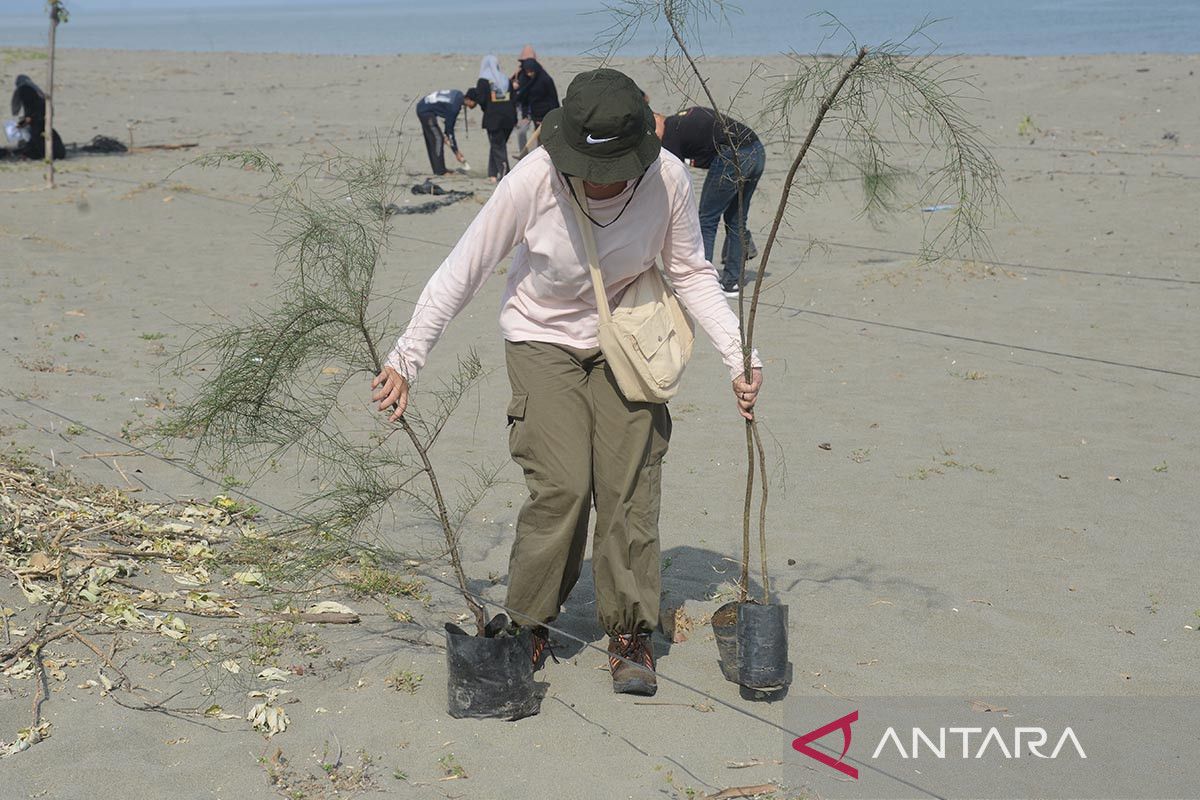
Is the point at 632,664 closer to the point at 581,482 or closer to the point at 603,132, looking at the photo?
the point at 581,482

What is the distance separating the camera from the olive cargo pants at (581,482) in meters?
3.36

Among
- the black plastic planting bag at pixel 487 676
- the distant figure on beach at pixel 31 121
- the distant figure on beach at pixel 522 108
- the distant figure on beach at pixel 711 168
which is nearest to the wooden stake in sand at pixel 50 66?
the distant figure on beach at pixel 31 121

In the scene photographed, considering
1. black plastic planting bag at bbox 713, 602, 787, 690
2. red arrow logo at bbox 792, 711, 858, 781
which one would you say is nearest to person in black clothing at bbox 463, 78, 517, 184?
black plastic planting bag at bbox 713, 602, 787, 690

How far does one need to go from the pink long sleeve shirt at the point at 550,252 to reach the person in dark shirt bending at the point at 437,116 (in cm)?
1094

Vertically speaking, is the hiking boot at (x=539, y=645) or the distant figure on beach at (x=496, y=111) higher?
the distant figure on beach at (x=496, y=111)

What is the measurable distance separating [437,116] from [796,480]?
10.1 metres

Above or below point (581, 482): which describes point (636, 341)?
above

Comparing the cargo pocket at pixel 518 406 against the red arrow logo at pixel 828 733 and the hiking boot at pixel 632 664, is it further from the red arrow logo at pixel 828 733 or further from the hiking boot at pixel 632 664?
the red arrow logo at pixel 828 733

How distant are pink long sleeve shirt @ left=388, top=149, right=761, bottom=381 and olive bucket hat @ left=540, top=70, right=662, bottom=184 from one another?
0.12m

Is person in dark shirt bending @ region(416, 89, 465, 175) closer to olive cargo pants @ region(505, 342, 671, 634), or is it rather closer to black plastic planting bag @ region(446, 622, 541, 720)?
olive cargo pants @ region(505, 342, 671, 634)

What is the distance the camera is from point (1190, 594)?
423 centimetres

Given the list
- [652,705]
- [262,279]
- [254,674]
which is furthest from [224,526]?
[262,279]

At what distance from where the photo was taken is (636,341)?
3.31 m

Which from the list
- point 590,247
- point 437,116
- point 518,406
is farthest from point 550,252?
point 437,116
